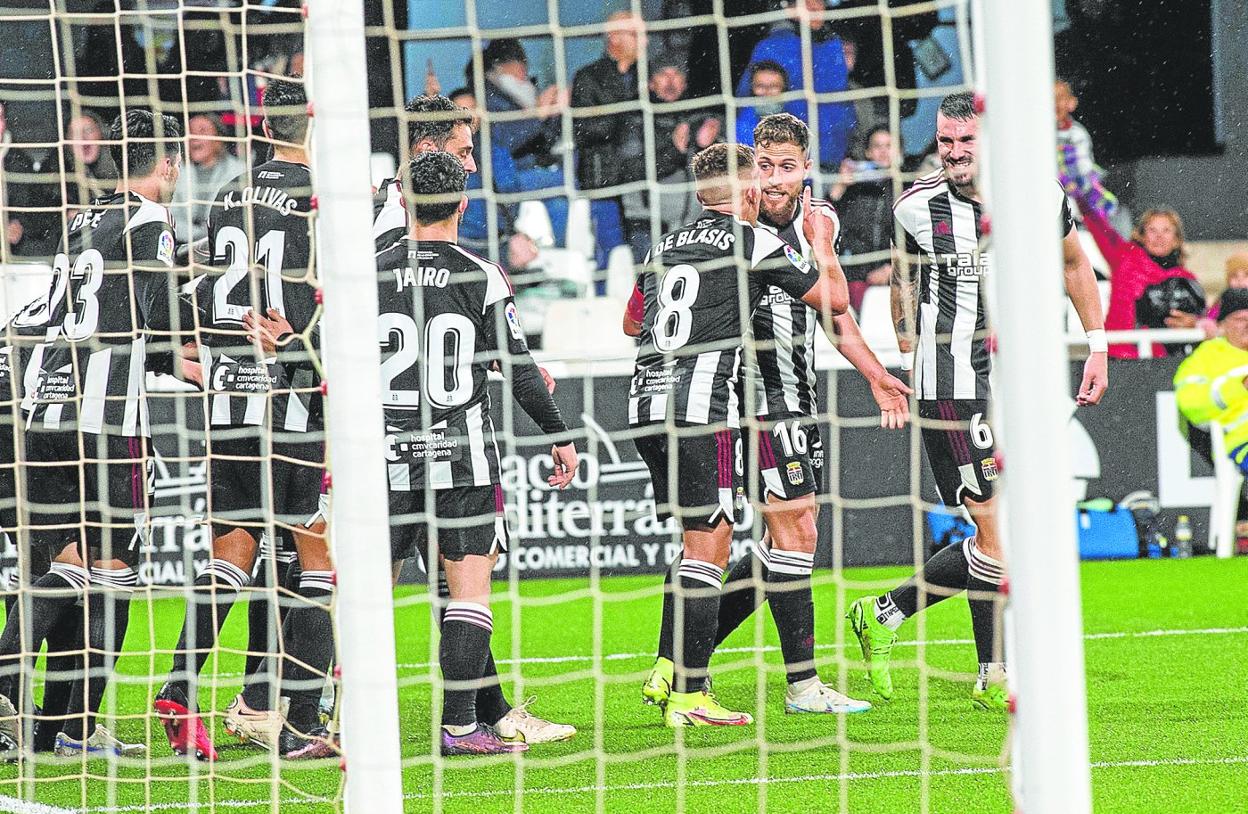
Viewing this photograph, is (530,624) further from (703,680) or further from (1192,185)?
(1192,185)

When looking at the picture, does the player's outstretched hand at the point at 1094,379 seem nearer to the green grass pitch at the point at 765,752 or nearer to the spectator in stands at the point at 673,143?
the green grass pitch at the point at 765,752

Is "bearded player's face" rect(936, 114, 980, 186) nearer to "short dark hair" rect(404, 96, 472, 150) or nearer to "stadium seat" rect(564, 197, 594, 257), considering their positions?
"short dark hair" rect(404, 96, 472, 150)

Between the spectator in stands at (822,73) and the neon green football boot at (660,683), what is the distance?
19.7 feet

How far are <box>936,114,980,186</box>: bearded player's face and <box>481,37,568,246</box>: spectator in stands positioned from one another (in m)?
5.12

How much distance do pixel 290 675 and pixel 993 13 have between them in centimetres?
299

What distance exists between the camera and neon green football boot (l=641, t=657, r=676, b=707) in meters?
4.71

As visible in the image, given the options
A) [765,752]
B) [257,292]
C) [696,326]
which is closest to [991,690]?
[765,752]

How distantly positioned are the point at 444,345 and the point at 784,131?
139cm

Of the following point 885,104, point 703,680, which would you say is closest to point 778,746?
point 703,680

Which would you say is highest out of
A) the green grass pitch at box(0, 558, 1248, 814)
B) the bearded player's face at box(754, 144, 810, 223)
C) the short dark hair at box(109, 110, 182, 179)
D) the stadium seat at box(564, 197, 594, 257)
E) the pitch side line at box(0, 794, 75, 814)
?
the stadium seat at box(564, 197, 594, 257)

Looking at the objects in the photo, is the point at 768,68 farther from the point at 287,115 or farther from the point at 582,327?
the point at 287,115

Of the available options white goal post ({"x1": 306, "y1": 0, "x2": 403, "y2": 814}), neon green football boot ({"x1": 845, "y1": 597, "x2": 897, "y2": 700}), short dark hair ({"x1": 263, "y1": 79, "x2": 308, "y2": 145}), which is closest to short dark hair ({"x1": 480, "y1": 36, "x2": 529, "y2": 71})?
short dark hair ({"x1": 263, "y1": 79, "x2": 308, "y2": 145})

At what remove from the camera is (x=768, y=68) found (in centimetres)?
996

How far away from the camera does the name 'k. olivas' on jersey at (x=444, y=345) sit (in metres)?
4.53
